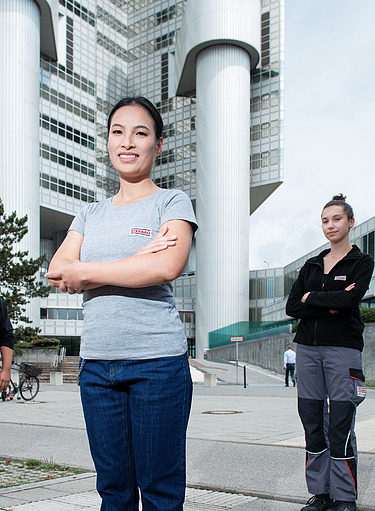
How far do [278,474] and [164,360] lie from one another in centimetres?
334

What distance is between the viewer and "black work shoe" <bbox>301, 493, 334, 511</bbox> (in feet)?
12.2

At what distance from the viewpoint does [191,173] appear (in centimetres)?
6931

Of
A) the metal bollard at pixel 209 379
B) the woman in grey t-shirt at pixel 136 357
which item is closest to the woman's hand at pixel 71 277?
the woman in grey t-shirt at pixel 136 357

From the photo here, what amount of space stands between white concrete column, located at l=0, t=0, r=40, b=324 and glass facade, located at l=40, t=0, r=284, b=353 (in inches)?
323

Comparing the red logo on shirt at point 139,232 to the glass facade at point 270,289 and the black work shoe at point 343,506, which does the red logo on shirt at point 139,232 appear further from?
the glass facade at point 270,289

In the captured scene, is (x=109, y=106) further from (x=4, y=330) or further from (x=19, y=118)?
(x=4, y=330)

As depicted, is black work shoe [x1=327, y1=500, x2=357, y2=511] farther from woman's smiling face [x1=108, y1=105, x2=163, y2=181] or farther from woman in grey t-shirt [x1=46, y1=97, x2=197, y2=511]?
woman's smiling face [x1=108, y1=105, x2=163, y2=181]

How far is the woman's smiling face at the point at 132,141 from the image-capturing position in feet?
8.52

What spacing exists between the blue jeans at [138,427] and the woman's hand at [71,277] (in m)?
0.32

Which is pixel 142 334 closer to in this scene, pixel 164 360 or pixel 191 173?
pixel 164 360

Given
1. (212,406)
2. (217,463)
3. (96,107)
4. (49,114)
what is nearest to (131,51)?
(96,107)

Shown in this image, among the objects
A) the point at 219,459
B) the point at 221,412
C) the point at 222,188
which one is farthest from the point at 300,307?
the point at 222,188

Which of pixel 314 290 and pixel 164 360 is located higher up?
pixel 314 290

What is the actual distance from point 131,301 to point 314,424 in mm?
2107
